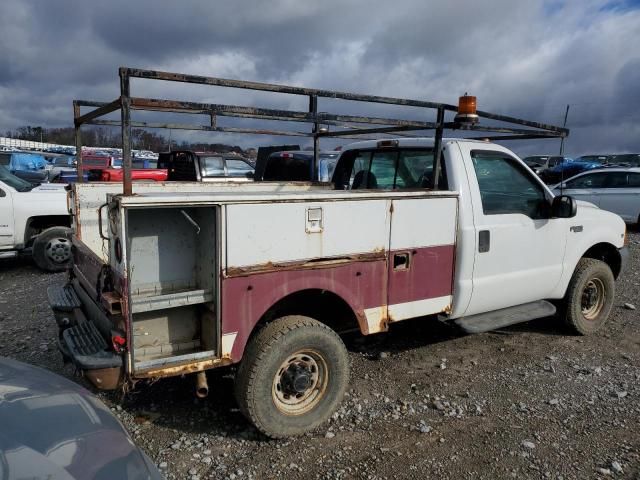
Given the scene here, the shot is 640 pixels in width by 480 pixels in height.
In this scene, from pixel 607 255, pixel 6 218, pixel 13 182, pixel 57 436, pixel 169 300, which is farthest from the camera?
pixel 13 182

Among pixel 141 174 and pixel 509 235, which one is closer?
pixel 509 235

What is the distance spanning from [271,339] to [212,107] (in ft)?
5.04

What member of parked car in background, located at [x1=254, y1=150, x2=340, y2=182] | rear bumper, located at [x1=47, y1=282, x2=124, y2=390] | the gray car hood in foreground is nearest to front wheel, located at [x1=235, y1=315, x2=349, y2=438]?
rear bumper, located at [x1=47, y1=282, x2=124, y2=390]

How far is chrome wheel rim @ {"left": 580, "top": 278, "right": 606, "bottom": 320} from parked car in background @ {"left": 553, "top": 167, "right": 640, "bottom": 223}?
331 inches

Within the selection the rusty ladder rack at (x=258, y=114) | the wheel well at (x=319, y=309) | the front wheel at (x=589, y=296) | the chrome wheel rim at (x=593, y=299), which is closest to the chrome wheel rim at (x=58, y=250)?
the rusty ladder rack at (x=258, y=114)

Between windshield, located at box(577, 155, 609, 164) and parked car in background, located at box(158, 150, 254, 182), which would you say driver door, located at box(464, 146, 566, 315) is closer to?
parked car in background, located at box(158, 150, 254, 182)

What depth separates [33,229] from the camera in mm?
8266

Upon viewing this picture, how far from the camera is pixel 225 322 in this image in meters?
3.20

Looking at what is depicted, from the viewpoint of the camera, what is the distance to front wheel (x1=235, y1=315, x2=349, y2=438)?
3295 millimetres

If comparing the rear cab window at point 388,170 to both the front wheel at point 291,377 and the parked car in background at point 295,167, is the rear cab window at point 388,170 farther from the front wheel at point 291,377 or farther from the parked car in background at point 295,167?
the parked car in background at point 295,167

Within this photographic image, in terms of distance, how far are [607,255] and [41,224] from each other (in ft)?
27.1

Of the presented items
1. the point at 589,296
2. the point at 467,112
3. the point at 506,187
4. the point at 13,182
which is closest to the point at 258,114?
the point at 467,112

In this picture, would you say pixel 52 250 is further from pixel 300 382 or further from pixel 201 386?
pixel 300 382

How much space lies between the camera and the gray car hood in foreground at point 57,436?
175 centimetres
